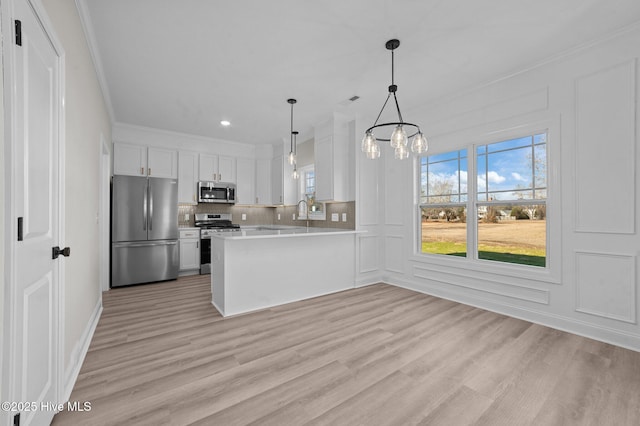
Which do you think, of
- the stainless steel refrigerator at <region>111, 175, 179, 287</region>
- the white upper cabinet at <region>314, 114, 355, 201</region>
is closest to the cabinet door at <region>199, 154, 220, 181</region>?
the stainless steel refrigerator at <region>111, 175, 179, 287</region>

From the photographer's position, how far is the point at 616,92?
249 centimetres

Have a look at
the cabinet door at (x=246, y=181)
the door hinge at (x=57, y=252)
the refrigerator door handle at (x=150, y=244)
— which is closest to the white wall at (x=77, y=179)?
the door hinge at (x=57, y=252)

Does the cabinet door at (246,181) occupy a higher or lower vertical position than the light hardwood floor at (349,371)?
higher

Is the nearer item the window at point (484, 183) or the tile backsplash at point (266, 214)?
the window at point (484, 183)

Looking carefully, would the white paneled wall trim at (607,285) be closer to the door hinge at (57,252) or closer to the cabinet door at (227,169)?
the door hinge at (57,252)

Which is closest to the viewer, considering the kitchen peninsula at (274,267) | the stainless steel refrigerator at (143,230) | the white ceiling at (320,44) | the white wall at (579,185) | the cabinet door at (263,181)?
the white ceiling at (320,44)

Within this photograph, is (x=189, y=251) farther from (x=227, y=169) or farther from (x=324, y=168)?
(x=324, y=168)

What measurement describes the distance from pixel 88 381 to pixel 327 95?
368cm

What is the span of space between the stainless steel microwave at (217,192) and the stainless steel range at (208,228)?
371 millimetres

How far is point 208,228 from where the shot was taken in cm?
552

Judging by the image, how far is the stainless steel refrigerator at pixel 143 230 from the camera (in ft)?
14.2

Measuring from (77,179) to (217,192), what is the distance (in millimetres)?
3658

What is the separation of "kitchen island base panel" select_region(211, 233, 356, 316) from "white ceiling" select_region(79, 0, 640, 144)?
1.92m

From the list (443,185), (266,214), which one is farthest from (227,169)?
(443,185)
